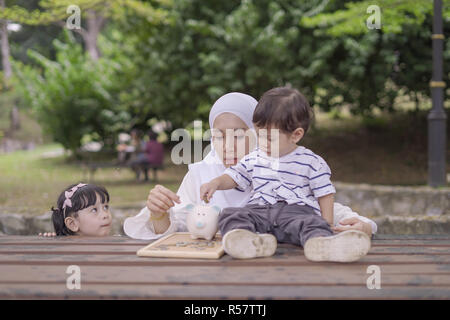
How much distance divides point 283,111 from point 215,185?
472 mm

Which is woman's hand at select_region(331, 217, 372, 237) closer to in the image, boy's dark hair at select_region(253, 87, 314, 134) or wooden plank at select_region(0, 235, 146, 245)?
boy's dark hair at select_region(253, 87, 314, 134)

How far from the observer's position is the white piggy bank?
2.41 metres

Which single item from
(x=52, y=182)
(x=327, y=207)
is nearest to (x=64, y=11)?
(x=52, y=182)

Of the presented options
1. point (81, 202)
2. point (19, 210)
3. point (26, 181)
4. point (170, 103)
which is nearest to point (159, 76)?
point (170, 103)

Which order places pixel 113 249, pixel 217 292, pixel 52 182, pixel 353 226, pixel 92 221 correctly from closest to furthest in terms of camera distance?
1. pixel 217 292
2. pixel 113 249
3. pixel 353 226
4. pixel 92 221
5. pixel 52 182

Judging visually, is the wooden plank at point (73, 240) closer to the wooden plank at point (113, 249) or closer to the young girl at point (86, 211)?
the wooden plank at point (113, 249)

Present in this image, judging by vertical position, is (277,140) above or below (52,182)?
above

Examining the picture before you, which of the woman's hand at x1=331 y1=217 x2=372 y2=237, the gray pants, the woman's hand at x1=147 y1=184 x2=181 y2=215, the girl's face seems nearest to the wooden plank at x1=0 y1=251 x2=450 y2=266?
the gray pants

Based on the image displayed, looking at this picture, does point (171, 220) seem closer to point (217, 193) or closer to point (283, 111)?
point (217, 193)

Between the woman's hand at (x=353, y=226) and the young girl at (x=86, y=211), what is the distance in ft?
4.64

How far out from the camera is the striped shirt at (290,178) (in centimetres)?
246

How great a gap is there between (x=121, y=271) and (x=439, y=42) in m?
6.84

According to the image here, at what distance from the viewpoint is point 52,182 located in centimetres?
1307
